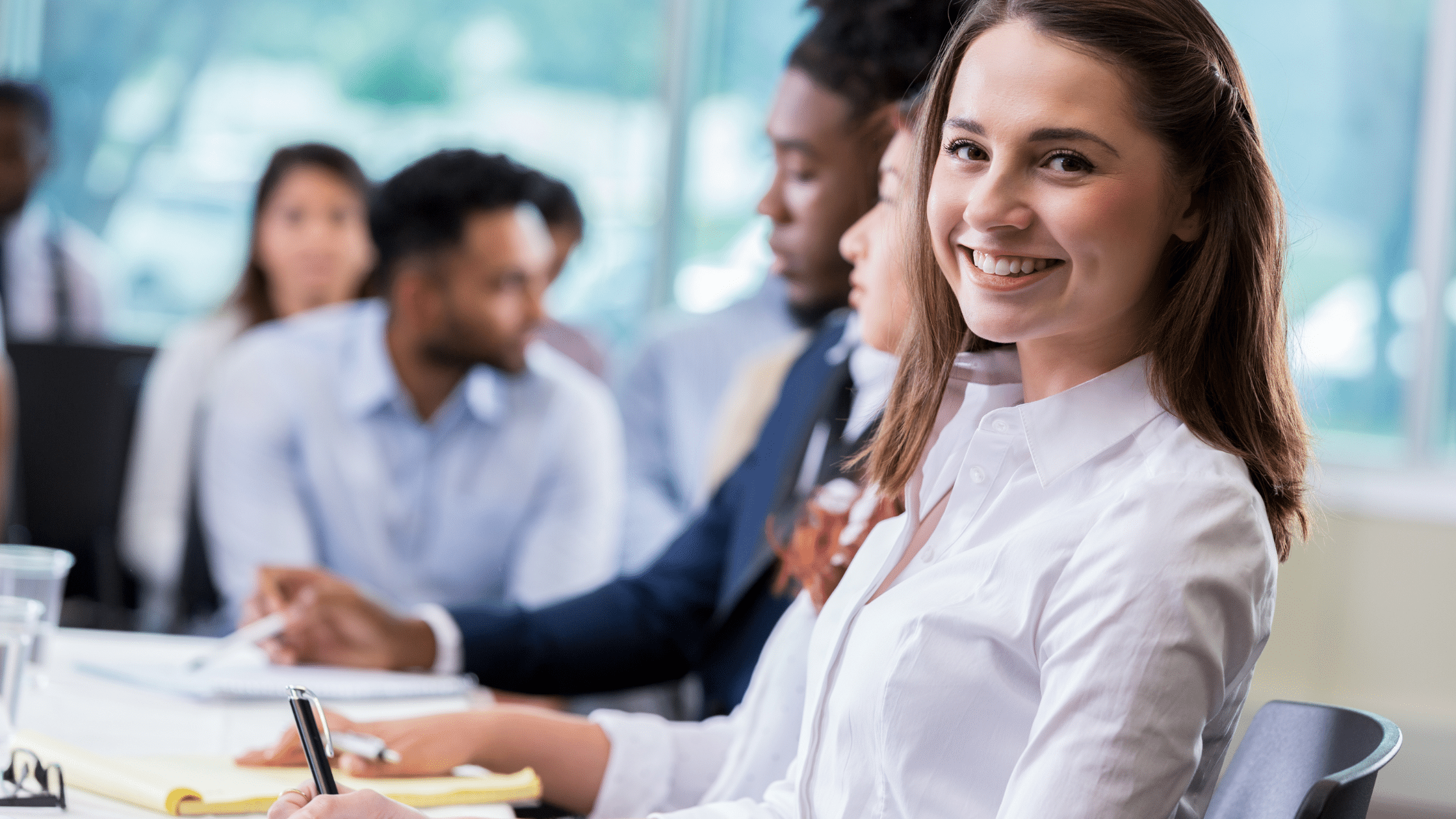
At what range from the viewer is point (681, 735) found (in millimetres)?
1272

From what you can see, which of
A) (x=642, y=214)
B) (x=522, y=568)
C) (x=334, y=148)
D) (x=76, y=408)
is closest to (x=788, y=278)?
(x=522, y=568)

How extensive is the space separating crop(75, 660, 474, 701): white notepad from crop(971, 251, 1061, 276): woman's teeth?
2.82ft

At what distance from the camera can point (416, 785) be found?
1.10 meters

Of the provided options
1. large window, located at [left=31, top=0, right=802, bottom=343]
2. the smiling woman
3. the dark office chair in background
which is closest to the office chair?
the smiling woman

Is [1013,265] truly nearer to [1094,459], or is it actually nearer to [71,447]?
[1094,459]

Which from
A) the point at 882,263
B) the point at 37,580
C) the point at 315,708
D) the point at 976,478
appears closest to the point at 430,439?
the point at 37,580

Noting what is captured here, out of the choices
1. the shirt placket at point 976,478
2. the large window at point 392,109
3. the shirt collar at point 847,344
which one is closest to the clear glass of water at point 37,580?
the shirt collar at point 847,344

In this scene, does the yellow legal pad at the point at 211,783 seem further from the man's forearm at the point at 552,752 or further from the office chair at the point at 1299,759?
the office chair at the point at 1299,759

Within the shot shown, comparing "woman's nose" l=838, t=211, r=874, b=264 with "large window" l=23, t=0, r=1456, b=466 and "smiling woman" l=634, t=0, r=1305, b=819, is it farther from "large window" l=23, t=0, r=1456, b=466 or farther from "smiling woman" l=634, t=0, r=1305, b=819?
"large window" l=23, t=0, r=1456, b=466

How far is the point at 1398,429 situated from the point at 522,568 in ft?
9.54

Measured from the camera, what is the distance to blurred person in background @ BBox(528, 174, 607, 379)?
398 centimetres

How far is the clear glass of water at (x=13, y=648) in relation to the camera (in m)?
1.16

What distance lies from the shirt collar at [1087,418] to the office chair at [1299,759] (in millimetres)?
239

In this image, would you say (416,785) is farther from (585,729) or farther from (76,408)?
(76,408)
